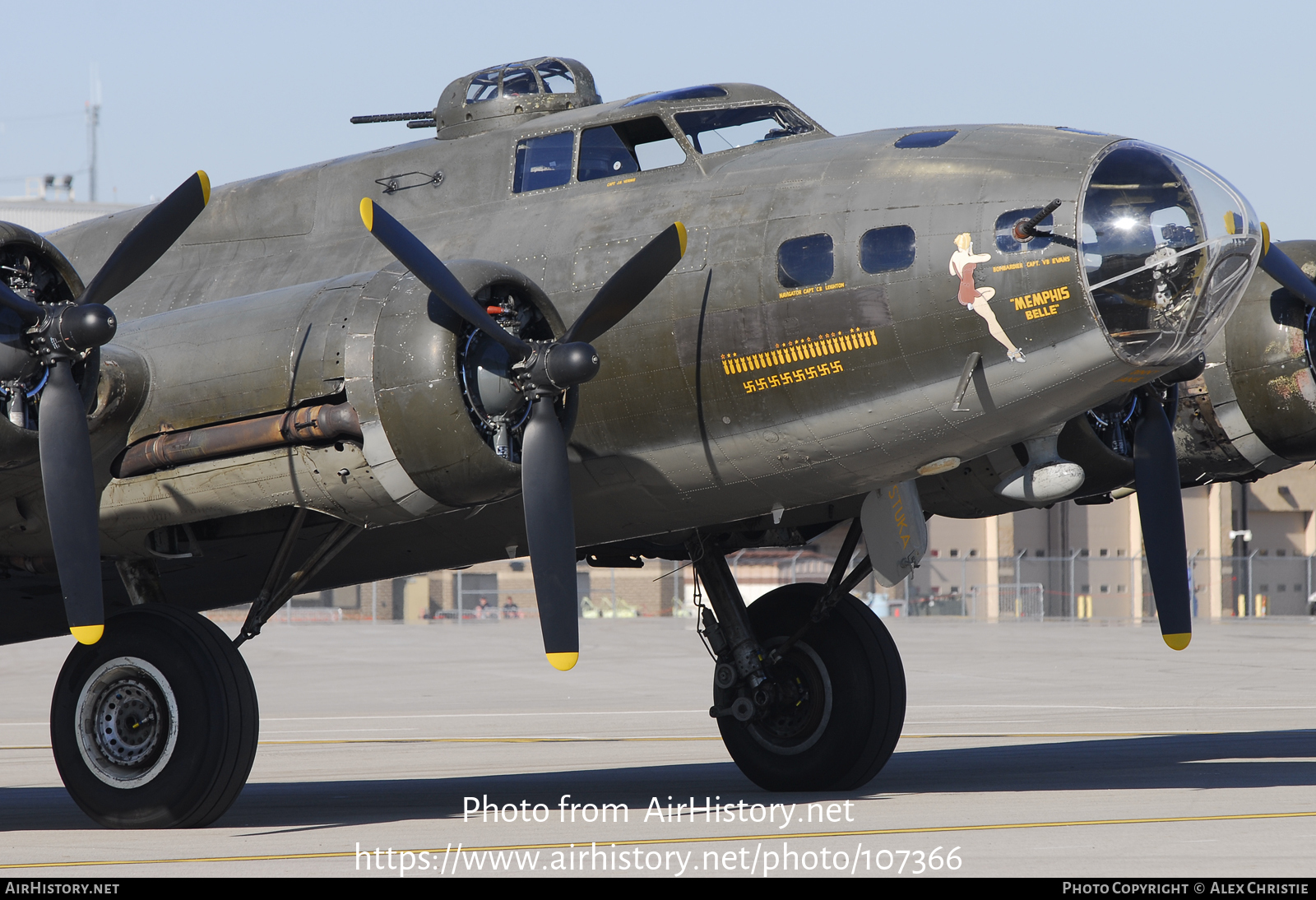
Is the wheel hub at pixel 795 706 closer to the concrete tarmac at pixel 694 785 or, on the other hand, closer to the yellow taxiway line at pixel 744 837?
the concrete tarmac at pixel 694 785

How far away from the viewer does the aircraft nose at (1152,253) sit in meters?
11.9

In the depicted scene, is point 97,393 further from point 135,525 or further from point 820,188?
point 820,188

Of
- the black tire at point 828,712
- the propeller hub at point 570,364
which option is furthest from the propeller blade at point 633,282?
the black tire at point 828,712

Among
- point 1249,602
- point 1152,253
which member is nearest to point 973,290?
point 1152,253

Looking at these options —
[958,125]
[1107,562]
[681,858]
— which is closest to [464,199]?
[958,125]

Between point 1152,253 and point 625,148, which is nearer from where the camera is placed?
point 1152,253

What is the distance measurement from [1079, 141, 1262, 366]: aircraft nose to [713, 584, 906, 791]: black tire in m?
5.23

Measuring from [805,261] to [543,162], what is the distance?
3.19m

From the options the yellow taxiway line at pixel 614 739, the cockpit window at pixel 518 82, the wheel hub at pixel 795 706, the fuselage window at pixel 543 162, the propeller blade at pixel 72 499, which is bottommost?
the yellow taxiway line at pixel 614 739

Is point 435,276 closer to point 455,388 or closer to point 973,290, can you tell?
point 455,388

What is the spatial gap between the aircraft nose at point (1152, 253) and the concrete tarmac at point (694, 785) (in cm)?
374

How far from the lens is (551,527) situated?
42.2 feet

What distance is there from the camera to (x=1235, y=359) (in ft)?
51.4

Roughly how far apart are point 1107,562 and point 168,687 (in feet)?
212
